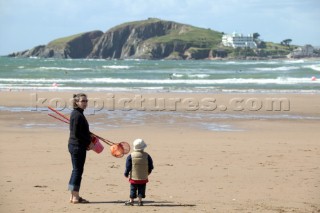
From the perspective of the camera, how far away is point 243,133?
1459 centimetres

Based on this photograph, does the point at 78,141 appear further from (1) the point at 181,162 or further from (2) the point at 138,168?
(1) the point at 181,162

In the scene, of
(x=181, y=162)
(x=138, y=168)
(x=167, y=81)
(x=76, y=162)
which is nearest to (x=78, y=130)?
(x=76, y=162)

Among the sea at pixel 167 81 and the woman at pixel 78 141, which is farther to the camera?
the sea at pixel 167 81

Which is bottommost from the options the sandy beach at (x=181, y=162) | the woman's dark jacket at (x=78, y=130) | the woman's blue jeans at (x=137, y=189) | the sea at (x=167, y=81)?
the sandy beach at (x=181, y=162)

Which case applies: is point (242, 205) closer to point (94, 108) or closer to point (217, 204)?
point (217, 204)

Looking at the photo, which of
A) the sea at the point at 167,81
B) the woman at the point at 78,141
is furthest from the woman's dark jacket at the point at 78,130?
the sea at the point at 167,81

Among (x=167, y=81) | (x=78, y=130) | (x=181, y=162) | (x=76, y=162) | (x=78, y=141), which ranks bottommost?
(x=181, y=162)

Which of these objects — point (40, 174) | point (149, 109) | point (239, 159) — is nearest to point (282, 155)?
point (239, 159)

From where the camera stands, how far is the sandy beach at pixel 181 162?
7.25m

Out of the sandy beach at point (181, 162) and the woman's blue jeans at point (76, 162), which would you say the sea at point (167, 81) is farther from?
the woman's blue jeans at point (76, 162)

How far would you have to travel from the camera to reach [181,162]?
10.1m

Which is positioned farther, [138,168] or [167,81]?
[167,81]

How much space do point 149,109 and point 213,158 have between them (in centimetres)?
1096

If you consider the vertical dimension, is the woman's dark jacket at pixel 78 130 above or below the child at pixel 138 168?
above
